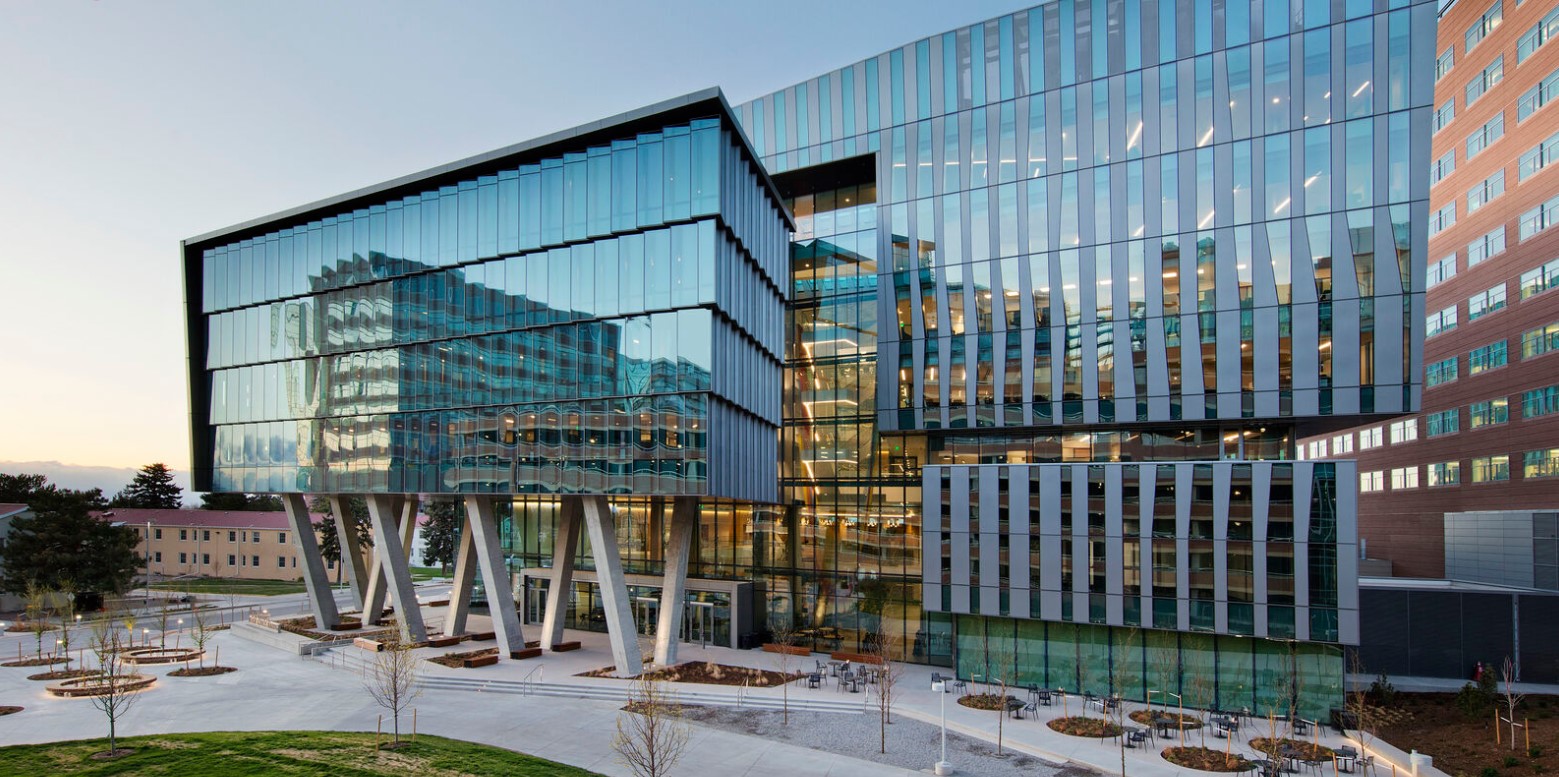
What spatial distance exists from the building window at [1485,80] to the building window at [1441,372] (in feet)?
52.5

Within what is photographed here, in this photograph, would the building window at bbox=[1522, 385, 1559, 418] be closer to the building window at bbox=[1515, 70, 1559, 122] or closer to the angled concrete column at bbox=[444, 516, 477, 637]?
the building window at bbox=[1515, 70, 1559, 122]

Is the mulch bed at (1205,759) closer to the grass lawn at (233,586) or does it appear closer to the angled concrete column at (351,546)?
the angled concrete column at (351,546)

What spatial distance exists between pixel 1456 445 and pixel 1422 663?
24.5 metres

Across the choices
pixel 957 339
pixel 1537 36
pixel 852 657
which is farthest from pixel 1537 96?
pixel 852 657

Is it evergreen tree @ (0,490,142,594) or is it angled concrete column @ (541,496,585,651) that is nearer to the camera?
angled concrete column @ (541,496,585,651)

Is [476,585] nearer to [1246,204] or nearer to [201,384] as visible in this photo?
[201,384]

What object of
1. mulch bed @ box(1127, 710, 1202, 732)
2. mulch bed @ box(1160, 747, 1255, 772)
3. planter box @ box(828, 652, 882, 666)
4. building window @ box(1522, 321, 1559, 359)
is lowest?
planter box @ box(828, 652, 882, 666)

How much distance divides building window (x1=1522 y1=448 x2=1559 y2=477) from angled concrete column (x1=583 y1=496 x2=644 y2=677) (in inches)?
1858

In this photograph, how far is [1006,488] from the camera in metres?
37.0

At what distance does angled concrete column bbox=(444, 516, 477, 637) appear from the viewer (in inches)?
1785

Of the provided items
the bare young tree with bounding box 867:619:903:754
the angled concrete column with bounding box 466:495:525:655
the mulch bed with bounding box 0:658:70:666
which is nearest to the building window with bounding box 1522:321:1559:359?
the bare young tree with bounding box 867:619:903:754

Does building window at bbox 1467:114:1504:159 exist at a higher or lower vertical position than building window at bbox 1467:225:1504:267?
higher

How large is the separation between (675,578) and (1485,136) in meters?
54.3

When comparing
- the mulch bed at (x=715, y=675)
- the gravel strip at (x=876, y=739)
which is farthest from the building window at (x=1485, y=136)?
the mulch bed at (x=715, y=675)
